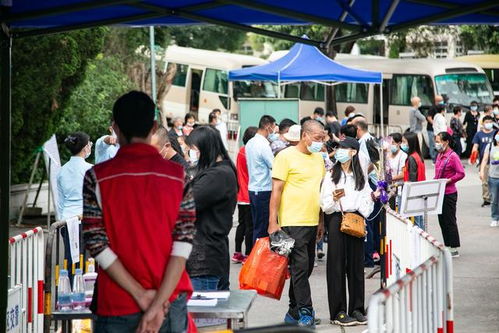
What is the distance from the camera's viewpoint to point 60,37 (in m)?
17.5

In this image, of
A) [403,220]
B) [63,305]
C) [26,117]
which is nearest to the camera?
[63,305]

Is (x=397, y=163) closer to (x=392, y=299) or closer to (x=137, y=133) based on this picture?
(x=392, y=299)

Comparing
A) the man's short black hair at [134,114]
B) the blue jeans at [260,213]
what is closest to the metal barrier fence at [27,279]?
the man's short black hair at [134,114]

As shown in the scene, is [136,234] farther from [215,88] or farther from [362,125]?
[215,88]

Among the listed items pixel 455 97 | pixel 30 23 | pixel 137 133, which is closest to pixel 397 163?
pixel 30 23

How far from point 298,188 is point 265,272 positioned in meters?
0.92

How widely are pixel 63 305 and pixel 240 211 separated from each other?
820cm

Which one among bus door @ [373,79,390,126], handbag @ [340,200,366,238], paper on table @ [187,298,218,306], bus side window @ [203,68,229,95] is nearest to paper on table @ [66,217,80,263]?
handbag @ [340,200,366,238]

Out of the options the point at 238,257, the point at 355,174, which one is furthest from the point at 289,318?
the point at 238,257

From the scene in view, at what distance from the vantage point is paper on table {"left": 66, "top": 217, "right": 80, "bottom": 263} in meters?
9.50

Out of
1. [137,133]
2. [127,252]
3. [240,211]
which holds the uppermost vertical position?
[137,133]

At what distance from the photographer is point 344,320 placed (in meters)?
10.7

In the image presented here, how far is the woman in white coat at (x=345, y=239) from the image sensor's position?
34.6 feet

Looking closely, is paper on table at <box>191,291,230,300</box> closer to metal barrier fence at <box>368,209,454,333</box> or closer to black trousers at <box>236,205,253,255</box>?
metal barrier fence at <box>368,209,454,333</box>
